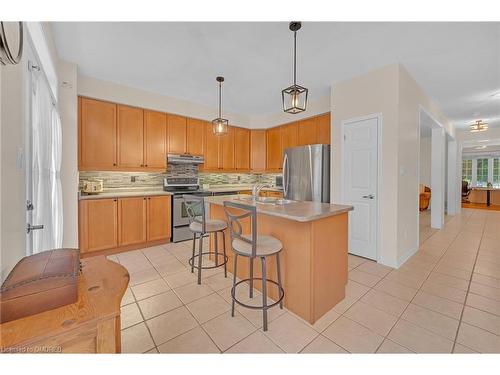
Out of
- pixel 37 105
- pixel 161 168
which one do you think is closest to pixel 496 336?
pixel 37 105

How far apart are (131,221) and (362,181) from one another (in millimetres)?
3594

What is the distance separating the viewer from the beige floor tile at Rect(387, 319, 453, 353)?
153cm

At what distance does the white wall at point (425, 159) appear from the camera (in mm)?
7449

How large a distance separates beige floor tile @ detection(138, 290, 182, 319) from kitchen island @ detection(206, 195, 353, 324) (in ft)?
3.08

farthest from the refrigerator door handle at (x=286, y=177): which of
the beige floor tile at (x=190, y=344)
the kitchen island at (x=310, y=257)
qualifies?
the beige floor tile at (x=190, y=344)

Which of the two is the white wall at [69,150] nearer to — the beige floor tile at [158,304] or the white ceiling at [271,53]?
the white ceiling at [271,53]

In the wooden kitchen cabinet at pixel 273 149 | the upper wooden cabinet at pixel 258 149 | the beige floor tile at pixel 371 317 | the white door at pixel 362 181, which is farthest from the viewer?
the upper wooden cabinet at pixel 258 149

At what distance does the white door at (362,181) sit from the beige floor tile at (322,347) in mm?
1870

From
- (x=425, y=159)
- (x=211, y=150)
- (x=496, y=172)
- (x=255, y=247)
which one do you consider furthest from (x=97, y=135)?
(x=496, y=172)

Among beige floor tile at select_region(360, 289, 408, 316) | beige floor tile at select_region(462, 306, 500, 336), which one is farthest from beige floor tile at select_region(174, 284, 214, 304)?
beige floor tile at select_region(462, 306, 500, 336)

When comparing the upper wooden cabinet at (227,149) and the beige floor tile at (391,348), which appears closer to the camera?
the beige floor tile at (391,348)

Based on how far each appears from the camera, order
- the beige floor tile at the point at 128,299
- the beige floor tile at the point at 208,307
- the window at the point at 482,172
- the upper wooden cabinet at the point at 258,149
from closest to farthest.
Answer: the beige floor tile at the point at 208,307
the beige floor tile at the point at 128,299
the upper wooden cabinet at the point at 258,149
the window at the point at 482,172

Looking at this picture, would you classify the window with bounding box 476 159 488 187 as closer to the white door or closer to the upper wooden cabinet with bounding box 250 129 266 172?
the upper wooden cabinet with bounding box 250 129 266 172
